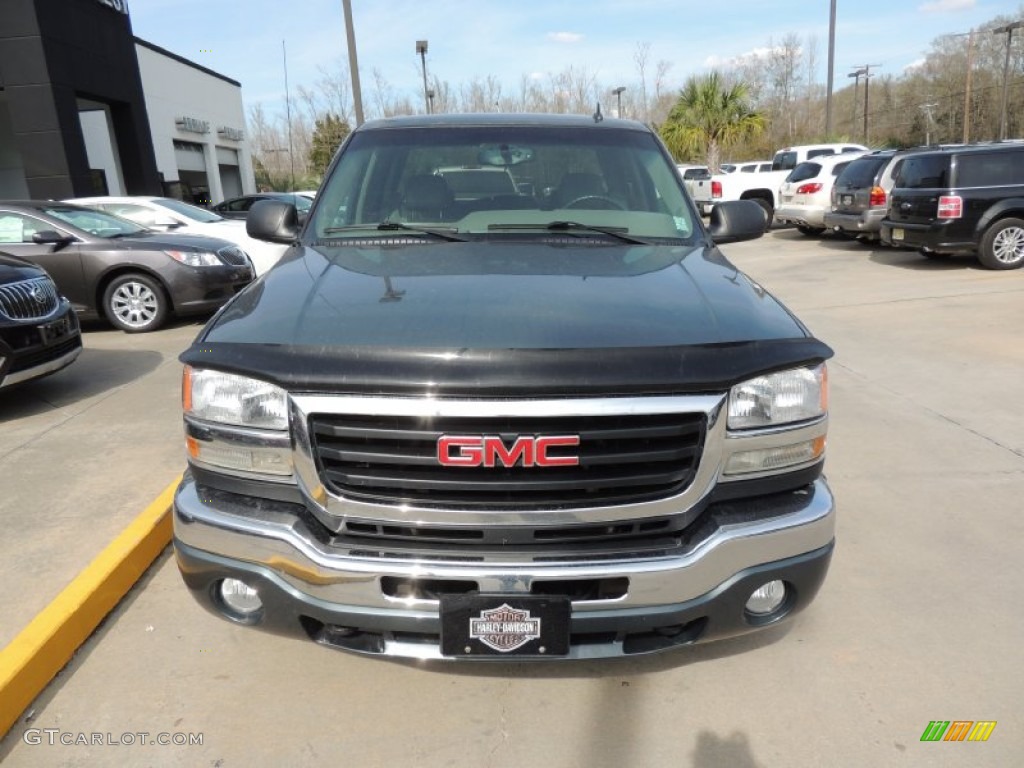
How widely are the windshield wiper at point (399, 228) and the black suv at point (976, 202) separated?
10324mm

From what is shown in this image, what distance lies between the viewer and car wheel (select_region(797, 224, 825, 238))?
16.4 meters

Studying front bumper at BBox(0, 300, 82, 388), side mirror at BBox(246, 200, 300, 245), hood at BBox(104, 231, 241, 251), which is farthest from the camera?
hood at BBox(104, 231, 241, 251)

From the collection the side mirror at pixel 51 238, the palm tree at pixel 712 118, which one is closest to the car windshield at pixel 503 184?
the side mirror at pixel 51 238

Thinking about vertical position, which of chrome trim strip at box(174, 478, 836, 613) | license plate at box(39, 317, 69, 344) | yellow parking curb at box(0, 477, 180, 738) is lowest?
yellow parking curb at box(0, 477, 180, 738)

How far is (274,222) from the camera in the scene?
3629 mm

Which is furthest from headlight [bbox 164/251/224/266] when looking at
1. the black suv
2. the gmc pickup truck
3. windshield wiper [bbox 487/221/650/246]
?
the black suv

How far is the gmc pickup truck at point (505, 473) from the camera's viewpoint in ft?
6.43

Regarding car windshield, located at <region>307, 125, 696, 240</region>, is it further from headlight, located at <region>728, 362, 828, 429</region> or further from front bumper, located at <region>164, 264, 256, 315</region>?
front bumper, located at <region>164, 264, 256, 315</region>

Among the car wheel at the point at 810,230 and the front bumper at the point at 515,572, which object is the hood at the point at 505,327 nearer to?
the front bumper at the point at 515,572

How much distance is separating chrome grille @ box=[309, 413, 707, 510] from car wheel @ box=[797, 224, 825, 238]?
1572 centimetres

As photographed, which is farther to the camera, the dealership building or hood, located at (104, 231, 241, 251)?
the dealership building

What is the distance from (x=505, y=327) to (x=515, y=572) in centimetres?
66

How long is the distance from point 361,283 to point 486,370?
2.61ft

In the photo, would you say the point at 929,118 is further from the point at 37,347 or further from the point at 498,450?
the point at 498,450
